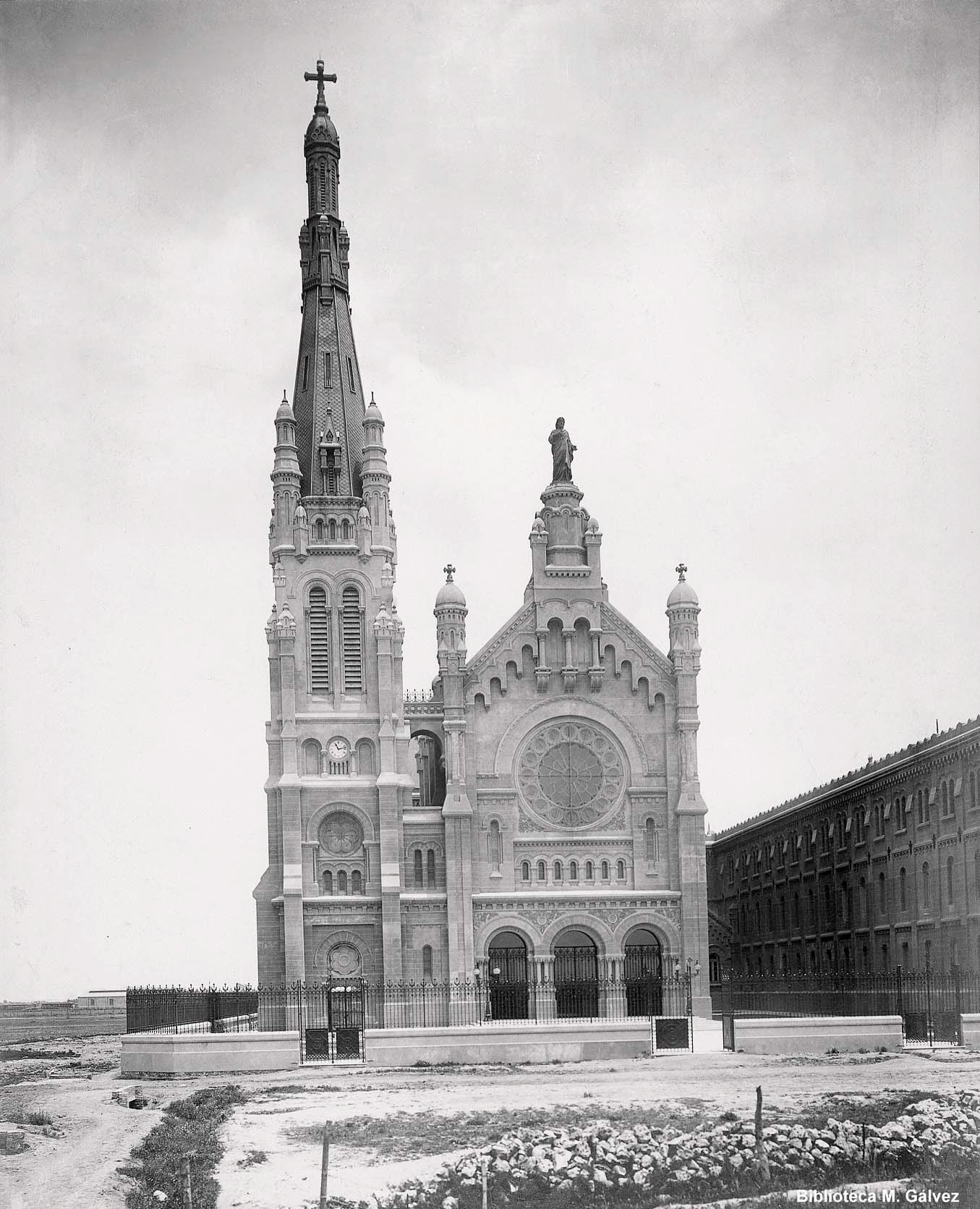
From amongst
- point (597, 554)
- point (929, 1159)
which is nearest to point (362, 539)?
point (597, 554)

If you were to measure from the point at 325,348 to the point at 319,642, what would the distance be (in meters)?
13.9

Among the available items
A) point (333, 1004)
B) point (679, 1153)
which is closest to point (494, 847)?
point (333, 1004)

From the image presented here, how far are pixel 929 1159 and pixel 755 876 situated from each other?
56.2m

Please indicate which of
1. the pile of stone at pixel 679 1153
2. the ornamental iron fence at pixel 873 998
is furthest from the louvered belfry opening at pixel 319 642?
the pile of stone at pixel 679 1153

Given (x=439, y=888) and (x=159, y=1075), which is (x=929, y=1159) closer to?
(x=159, y=1075)

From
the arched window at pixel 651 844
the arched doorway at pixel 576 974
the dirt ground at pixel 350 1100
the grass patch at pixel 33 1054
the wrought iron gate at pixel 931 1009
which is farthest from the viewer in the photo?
the grass patch at pixel 33 1054

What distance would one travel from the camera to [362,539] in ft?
212

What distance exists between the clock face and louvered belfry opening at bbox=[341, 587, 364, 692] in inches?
86.8

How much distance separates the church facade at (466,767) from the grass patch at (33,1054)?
43.7 feet

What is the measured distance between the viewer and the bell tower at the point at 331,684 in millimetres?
59906

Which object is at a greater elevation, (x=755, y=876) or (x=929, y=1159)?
(x=755, y=876)

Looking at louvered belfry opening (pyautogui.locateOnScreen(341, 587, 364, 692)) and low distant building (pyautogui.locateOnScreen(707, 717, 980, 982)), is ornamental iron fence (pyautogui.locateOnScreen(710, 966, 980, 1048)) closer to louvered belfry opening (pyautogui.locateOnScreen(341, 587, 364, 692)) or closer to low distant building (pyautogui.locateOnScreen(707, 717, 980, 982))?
low distant building (pyautogui.locateOnScreen(707, 717, 980, 982))

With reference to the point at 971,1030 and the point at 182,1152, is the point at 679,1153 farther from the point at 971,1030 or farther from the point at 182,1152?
the point at 971,1030

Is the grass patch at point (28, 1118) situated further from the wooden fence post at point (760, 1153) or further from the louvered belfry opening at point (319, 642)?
the louvered belfry opening at point (319, 642)
